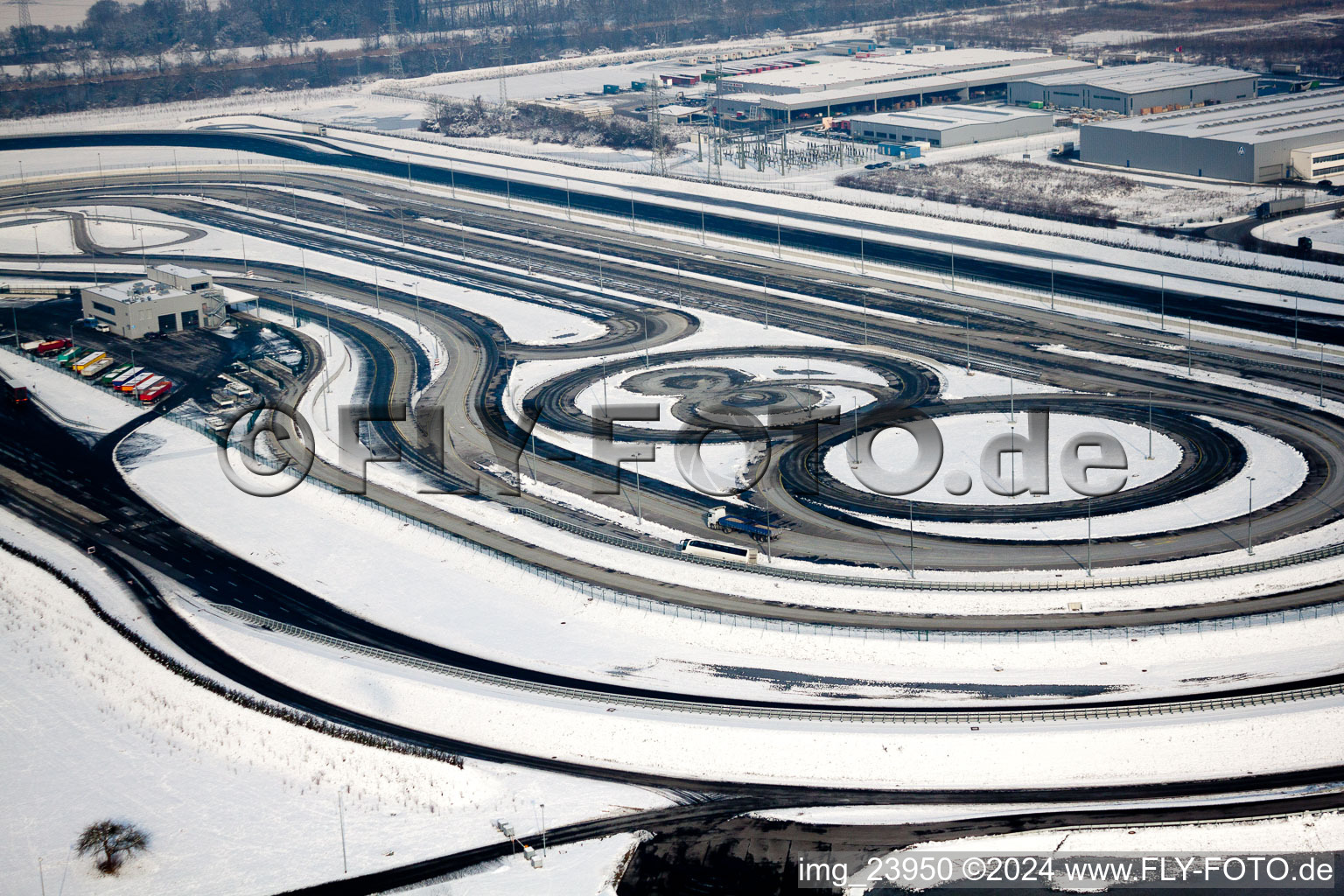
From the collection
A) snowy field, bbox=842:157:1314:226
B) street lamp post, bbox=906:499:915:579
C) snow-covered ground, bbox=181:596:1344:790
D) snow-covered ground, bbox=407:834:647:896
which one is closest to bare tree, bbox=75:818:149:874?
snow-covered ground, bbox=407:834:647:896

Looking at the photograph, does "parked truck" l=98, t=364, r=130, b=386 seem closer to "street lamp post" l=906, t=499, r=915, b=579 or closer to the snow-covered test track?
the snow-covered test track

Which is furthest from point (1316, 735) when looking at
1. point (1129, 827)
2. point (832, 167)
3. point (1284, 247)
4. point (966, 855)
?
point (832, 167)

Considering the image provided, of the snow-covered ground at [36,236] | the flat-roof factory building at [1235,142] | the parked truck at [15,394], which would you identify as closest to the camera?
the parked truck at [15,394]

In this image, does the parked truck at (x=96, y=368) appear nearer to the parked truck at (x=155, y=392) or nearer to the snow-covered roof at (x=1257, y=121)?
the parked truck at (x=155, y=392)

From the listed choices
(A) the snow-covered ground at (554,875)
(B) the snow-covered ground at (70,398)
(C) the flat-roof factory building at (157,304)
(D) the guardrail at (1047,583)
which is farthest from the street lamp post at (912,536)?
(C) the flat-roof factory building at (157,304)

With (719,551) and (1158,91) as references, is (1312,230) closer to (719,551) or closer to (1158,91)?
(1158,91)

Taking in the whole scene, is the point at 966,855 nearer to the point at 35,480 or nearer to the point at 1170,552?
the point at 1170,552
